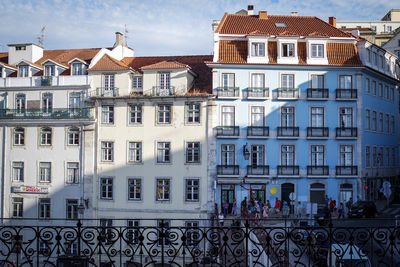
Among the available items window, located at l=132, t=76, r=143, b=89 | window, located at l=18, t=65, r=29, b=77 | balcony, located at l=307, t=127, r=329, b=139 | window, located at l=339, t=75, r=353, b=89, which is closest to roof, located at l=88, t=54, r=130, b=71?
window, located at l=132, t=76, r=143, b=89

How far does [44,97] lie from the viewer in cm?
3206

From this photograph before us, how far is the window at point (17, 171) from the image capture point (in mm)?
31859

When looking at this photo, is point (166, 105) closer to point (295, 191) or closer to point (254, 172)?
point (254, 172)

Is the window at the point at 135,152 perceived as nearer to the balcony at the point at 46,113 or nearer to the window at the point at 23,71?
the balcony at the point at 46,113

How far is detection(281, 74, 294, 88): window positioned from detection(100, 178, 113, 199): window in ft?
49.2

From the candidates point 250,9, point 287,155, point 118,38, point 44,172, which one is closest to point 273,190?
point 287,155

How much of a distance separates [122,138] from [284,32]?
14.9 m

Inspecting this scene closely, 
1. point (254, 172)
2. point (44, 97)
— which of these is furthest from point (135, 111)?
point (254, 172)

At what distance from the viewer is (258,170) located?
2942cm

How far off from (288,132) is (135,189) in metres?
12.2

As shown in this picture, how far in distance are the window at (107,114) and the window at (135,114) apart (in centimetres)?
153

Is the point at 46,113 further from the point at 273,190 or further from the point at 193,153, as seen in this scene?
the point at 273,190

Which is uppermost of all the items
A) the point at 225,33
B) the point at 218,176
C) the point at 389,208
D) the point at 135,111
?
the point at 225,33

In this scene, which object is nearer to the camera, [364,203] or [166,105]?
[364,203]
